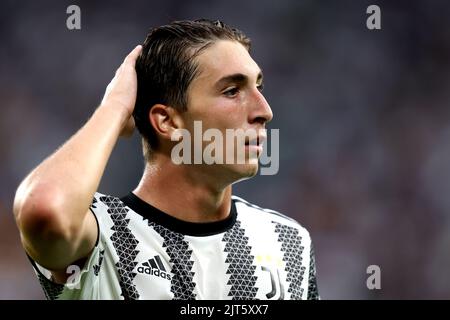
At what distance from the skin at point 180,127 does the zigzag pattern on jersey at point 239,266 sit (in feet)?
0.33

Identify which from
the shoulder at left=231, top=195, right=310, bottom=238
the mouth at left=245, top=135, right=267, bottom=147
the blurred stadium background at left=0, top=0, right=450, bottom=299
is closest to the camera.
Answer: the mouth at left=245, top=135, right=267, bottom=147

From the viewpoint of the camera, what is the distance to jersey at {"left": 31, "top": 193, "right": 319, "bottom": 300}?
238 centimetres

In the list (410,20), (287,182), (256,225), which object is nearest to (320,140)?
(287,182)

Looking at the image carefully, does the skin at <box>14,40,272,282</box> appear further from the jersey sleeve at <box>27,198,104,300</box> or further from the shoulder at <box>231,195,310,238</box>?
the shoulder at <box>231,195,310,238</box>

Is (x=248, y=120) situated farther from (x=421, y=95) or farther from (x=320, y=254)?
(x=421, y=95)

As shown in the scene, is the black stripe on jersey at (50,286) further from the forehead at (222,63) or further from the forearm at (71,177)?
the forehead at (222,63)

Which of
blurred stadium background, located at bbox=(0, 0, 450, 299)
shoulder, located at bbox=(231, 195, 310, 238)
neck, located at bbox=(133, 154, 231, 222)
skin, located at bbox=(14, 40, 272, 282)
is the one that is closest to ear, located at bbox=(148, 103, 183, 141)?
skin, located at bbox=(14, 40, 272, 282)

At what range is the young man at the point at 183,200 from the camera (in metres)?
2.42

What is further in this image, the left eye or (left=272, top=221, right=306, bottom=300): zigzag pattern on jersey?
(left=272, top=221, right=306, bottom=300): zigzag pattern on jersey

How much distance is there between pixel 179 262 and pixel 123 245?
0.21m

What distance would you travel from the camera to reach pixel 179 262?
2.55m

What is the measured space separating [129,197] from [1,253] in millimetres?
3989

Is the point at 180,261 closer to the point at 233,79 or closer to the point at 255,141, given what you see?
the point at 255,141

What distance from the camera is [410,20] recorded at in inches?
279
